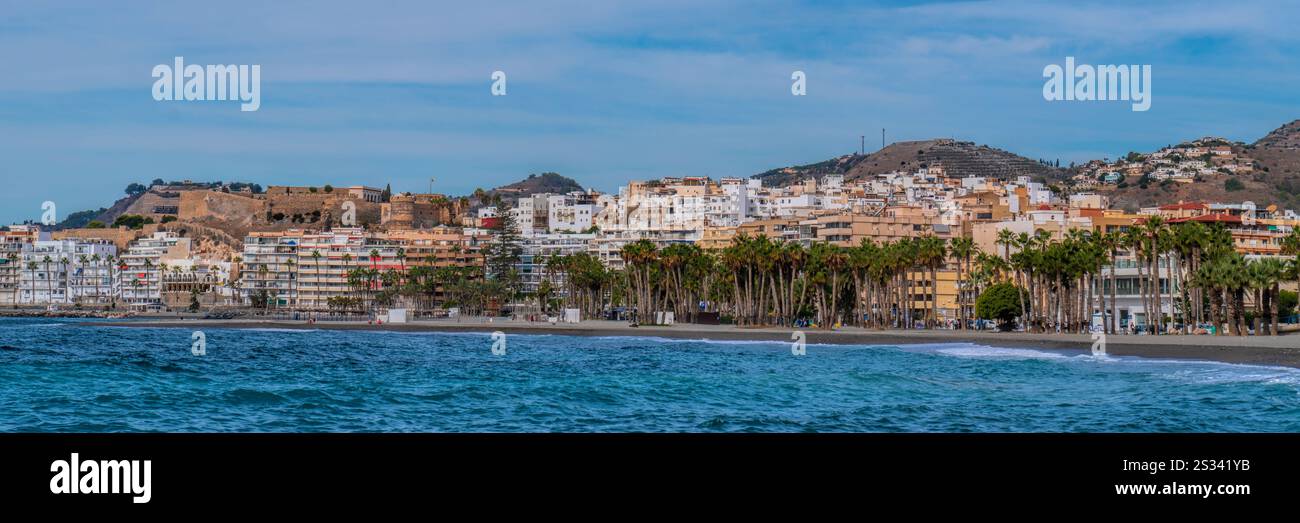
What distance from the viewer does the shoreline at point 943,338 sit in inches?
1962

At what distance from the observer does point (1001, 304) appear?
255 ft

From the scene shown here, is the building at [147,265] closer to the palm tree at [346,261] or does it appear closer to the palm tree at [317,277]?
the palm tree at [317,277]

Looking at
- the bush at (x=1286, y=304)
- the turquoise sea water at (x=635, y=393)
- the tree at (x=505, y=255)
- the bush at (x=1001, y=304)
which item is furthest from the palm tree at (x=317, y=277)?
the bush at (x=1286, y=304)

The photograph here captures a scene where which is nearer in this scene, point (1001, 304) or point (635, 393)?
point (635, 393)

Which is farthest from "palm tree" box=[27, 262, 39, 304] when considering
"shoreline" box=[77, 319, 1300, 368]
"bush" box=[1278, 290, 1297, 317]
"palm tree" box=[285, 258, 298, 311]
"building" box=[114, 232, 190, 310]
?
"bush" box=[1278, 290, 1297, 317]

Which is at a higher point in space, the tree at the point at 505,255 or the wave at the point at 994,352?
the tree at the point at 505,255

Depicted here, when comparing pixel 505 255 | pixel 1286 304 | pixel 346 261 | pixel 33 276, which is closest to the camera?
pixel 1286 304

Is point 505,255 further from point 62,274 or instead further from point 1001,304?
point 1001,304

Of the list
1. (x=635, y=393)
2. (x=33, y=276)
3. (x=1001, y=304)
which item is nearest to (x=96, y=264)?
(x=33, y=276)

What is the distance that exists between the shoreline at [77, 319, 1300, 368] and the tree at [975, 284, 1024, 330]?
2.49m

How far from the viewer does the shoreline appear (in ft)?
164

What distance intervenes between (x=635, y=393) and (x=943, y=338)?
3871 cm

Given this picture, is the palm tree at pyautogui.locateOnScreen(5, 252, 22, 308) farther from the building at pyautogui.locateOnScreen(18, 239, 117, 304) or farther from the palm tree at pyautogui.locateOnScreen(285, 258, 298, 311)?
the palm tree at pyautogui.locateOnScreen(285, 258, 298, 311)
